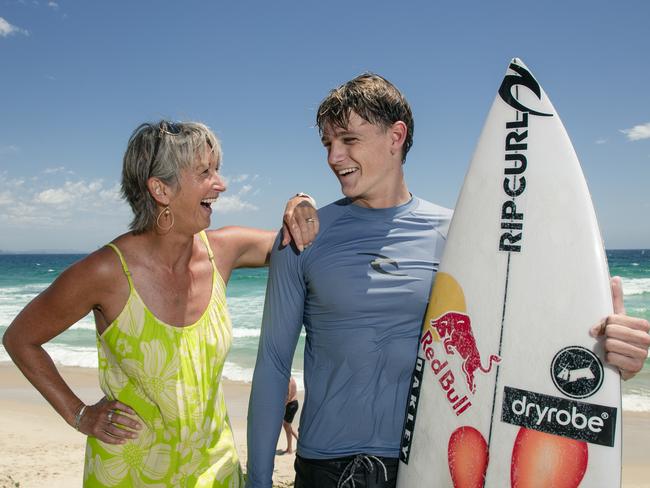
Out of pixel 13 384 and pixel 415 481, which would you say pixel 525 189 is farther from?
pixel 13 384

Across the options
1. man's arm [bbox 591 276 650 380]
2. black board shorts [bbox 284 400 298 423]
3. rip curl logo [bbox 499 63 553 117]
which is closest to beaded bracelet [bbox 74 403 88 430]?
man's arm [bbox 591 276 650 380]

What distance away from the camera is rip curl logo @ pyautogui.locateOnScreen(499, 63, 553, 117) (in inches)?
83.0

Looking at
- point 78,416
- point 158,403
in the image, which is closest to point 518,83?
point 158,403

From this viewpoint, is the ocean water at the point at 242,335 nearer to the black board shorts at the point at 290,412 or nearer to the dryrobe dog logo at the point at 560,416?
the black board shorts at the point at 290,412

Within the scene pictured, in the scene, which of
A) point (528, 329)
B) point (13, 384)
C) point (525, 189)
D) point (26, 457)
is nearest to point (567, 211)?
point (525, 189)

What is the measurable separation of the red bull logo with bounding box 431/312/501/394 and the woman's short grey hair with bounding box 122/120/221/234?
106 centimetres

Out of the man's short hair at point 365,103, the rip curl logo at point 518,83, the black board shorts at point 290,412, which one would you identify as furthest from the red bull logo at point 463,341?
the black board shorts at point 290,412

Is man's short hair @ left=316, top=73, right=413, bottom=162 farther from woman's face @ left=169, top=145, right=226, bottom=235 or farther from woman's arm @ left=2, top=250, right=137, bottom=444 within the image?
woman's arm @ left=2, top=250, right=137, bottom=444

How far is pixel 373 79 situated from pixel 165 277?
1.02 metres

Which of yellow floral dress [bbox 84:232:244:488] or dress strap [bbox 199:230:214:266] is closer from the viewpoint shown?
yellow floral dress [bbox 84:232:244:488]

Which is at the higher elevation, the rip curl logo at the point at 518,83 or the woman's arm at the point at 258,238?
the rip curl logo at the point at 518,83

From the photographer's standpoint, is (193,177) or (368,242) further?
(193,177)

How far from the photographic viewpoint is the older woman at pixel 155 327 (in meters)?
1.83

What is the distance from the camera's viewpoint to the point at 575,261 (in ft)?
6.26
